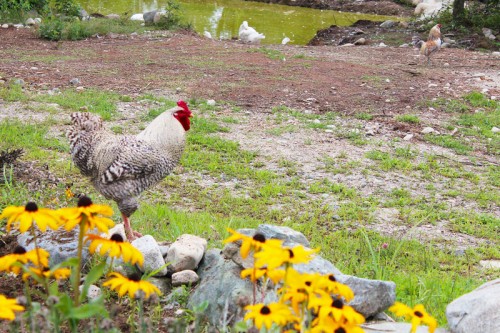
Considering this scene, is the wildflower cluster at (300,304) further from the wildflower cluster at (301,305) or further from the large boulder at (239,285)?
the large boulder at (239,285)

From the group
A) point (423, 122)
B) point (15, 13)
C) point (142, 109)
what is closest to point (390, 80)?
point (423, 122)

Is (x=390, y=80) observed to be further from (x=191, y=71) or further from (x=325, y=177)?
(x=325, y=177)

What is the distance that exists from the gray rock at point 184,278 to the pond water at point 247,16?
15523 mm

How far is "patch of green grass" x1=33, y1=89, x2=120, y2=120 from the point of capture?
27.6 feet

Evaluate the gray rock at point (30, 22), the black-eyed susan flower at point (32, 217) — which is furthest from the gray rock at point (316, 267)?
the gray rock at point (30, 22)

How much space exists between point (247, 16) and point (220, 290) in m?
21.3

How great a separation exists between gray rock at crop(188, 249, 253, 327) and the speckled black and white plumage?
1.18 metres

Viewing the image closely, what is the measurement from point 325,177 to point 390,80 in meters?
4.82

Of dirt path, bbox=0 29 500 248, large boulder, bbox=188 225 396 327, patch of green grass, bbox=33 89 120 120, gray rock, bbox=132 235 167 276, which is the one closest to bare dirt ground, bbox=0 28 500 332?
dirt path, bbox=0 29 500 248

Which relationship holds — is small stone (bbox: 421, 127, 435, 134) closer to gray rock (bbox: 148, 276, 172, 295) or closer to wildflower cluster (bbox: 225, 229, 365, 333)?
gray rock (bbox: 148, 276, 172, 295)

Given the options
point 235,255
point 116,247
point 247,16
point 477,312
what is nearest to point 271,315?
point 116,247

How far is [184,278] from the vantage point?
3596mm

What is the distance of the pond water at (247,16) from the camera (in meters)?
20.3

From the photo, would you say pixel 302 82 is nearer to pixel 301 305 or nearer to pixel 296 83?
pixel 296 83
